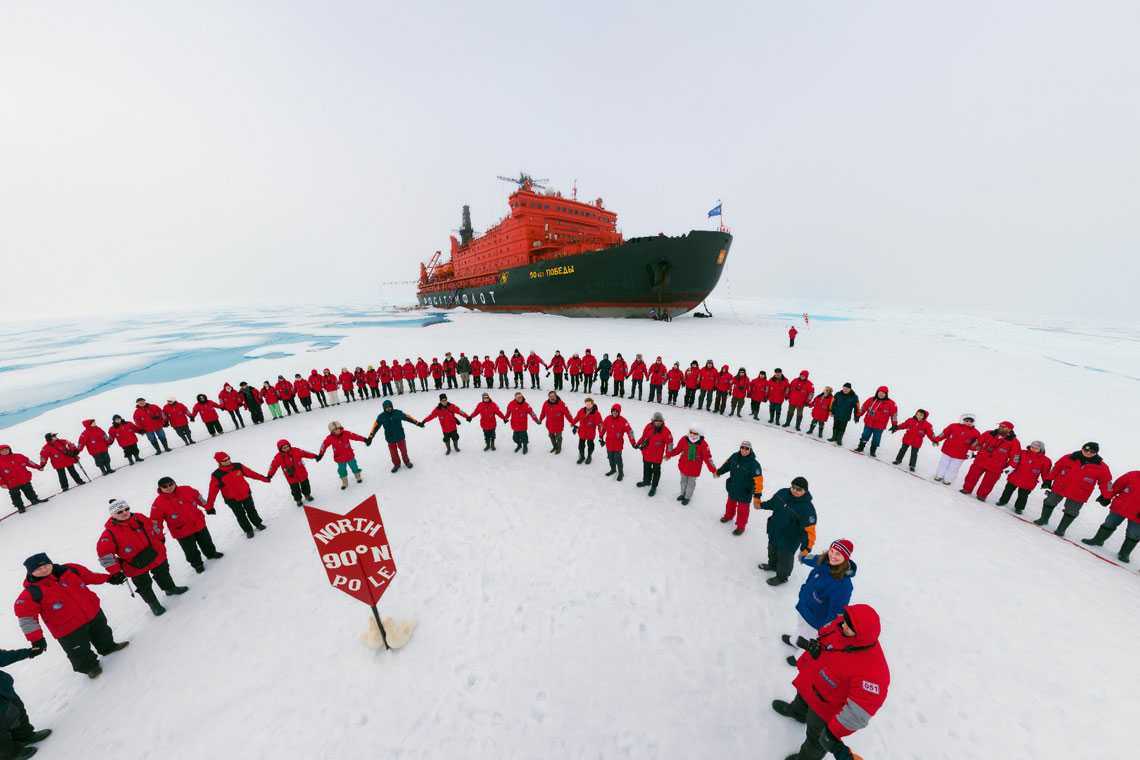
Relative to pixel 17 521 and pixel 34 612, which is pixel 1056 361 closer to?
pixel 34 612

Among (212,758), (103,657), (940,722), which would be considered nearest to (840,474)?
(940,722)

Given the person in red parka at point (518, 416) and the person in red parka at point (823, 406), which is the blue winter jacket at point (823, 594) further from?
the person in red parka at point (823, 406)

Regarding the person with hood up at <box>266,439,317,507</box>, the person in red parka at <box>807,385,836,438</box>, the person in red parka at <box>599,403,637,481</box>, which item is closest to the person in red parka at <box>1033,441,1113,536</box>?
the person in red parka at <box>807,385,836,438</box>

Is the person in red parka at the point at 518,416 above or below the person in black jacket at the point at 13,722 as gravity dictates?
above

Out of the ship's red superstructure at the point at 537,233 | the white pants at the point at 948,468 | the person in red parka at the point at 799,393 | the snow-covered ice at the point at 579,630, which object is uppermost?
the ship's red superstructure at the point at 537,233

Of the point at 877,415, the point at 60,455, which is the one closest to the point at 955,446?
the point at 877,415

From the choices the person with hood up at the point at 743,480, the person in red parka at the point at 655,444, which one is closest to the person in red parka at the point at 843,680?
the person with hood up at the point at 743,480
